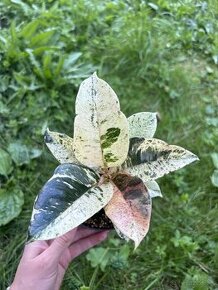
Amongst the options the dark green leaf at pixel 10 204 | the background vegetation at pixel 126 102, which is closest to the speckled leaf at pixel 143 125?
the background vegetation at pixel 126 102

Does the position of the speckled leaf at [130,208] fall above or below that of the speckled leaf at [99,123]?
below

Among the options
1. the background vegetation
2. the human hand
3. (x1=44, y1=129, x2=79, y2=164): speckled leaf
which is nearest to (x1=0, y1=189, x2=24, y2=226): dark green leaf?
the background vegetation

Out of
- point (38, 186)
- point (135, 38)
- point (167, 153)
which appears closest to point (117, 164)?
point (167, 153)

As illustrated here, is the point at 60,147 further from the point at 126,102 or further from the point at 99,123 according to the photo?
the point at 126,102

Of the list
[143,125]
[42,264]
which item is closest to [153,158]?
[143,125]

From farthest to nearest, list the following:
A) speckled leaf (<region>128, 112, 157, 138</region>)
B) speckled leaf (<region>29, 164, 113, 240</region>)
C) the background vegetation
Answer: the background vegetation, speckled leaf (<region>128, 112, 157, 138</region>), speckled leaf (<region>29, 164, 113, 240</region>)

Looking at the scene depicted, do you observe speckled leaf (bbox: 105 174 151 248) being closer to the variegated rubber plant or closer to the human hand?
the variegated rubber plant

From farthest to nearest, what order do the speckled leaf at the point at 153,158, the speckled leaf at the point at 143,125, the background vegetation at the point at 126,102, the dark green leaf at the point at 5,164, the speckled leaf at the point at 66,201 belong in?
the dark green leaf at the point at 5,164 → the background vegetation at the point at 126,102 → the speckled leaf at the point at 143,125 → the speckled leaf at the point at 153,158 → the speckled leaf at the point at 66,201

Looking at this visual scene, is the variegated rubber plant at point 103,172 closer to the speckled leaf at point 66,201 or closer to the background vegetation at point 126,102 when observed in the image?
the speckled leaf at point 66,201
